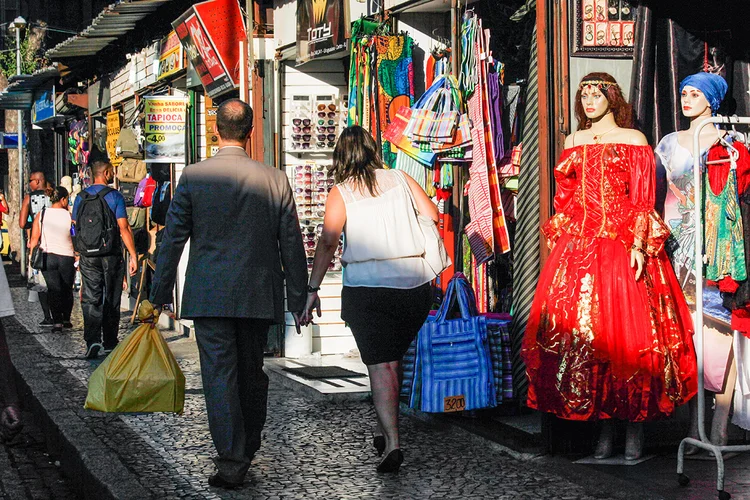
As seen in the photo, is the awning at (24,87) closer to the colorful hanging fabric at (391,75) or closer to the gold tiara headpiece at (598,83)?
the colorful hanging fabric at (391,75)

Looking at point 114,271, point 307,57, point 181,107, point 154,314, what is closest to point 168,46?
point 181,107

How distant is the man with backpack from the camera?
12.1 meters

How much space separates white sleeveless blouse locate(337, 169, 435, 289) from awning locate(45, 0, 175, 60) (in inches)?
389

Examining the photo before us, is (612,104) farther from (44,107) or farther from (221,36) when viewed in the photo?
(44,107)

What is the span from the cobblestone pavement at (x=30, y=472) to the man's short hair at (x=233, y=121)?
2.23 metres

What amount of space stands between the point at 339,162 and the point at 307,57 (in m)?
4.45

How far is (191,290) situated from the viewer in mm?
6121

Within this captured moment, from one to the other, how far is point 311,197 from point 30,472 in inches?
196

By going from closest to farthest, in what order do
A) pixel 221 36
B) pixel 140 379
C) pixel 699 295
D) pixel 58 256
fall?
pixel 699 295
pixel 140 379
pixel 221 36
pixel 58 256

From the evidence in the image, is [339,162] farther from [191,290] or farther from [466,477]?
[466,477]

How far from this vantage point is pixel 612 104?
20.9 ft

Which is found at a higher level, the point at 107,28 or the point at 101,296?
the point at 107,28

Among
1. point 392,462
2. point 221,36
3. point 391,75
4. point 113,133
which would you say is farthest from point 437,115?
point 113,133

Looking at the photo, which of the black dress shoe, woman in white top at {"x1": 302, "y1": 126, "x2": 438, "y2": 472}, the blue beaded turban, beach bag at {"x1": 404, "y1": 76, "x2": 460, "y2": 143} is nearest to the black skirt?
woman in white top at {"x1": 302, "y1": 126, "x2": 438, "y2": 472}
